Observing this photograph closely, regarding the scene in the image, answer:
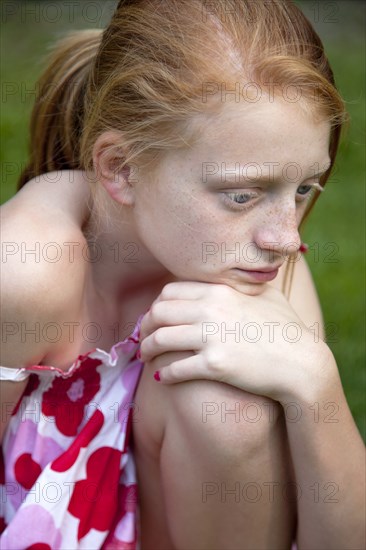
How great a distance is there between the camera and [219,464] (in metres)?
1.73

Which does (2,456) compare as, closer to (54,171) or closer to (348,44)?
(54,171)

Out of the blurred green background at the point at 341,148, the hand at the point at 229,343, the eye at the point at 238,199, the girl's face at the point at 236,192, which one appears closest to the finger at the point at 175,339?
the hand at the point at 229,343

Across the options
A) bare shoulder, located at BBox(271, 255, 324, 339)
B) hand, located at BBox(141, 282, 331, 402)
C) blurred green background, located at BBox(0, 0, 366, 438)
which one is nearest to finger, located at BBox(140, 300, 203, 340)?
hand, located at BBox(141, 282, 331, 402)

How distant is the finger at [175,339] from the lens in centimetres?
175

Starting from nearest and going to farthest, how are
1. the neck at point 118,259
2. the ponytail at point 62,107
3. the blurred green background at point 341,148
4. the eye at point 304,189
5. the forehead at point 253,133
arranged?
the forehead at point 253,133 → the eye at point 304,189 → the neck at point 118,259 → the ponytail at point 62,107 → the blurred green background at point 341,148

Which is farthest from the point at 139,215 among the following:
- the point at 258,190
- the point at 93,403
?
the point at 93,403

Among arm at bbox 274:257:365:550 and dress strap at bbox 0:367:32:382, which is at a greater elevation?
dress strap at bbox 0:367:32:382

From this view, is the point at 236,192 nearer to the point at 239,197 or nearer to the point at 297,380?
the point at 239,197

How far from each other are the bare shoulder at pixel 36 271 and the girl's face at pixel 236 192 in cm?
15

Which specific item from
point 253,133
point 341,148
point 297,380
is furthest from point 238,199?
point 341,148

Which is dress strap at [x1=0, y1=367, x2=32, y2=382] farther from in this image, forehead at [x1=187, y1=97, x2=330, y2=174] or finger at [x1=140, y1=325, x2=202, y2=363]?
forehead at [x1=187, y1=97, x2=330, y2=174]

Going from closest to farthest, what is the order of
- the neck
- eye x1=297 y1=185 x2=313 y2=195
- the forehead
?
1. the forehead
2. eye x1=297 y1=185 x2=313 y2=195
3. the neck

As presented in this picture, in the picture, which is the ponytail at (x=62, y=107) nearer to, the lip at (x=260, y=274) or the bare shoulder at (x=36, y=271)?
the bare shoulder at (x=36, y=271)

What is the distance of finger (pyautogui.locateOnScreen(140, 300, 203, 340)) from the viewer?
1772 mm
